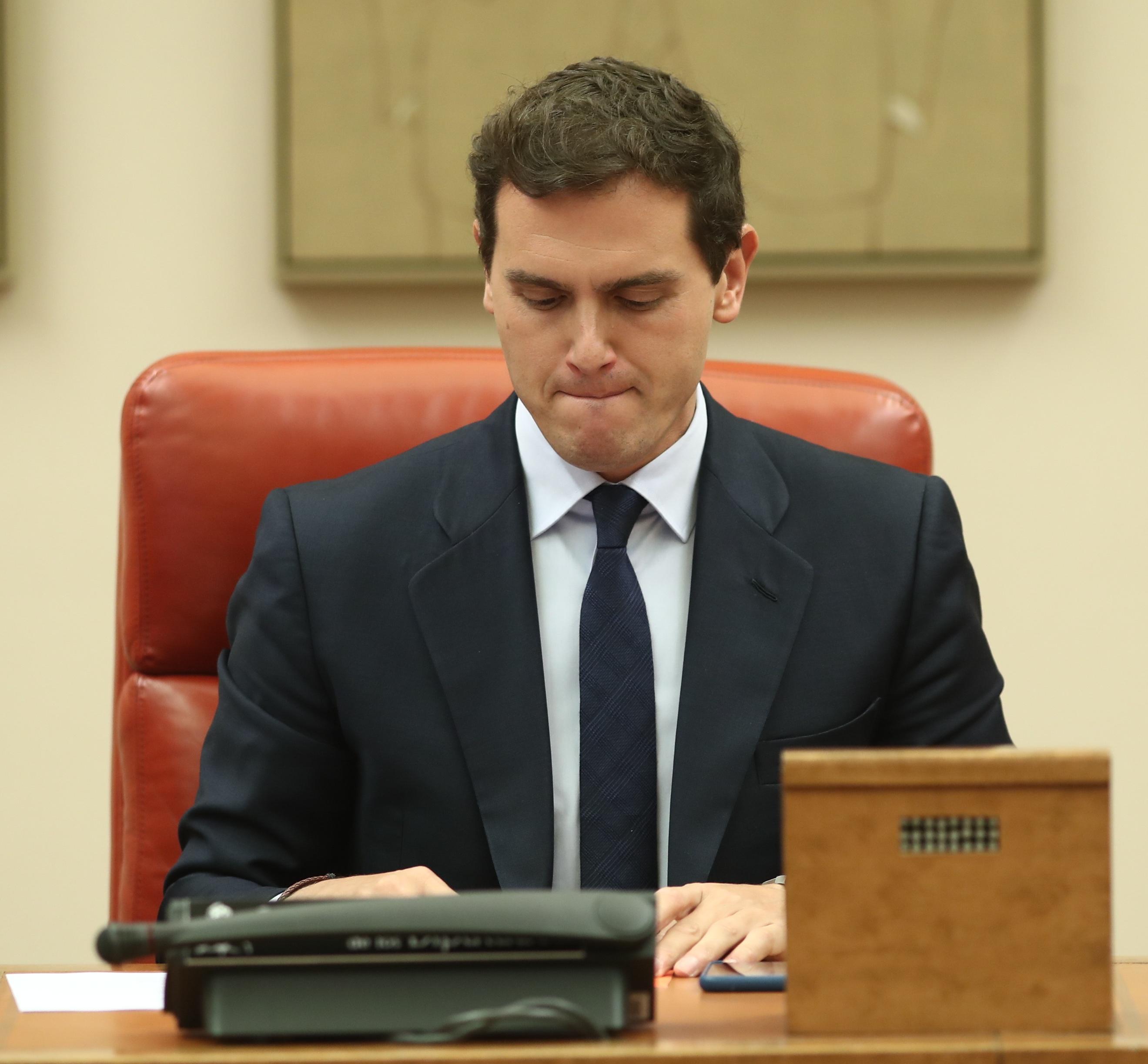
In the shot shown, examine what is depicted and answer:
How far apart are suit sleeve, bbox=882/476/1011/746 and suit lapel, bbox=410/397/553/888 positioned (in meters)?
0.35

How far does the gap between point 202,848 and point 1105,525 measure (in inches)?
52.8

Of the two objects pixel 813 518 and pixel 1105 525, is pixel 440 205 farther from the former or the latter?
→ pixel 1105 525

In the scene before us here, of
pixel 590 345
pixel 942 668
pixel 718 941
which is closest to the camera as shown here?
pixel 718 941

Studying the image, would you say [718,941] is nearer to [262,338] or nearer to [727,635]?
[727,635]

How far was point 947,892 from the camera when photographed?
73 centimetres

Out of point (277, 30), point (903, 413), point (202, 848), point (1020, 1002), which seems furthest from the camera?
point (277, 30)

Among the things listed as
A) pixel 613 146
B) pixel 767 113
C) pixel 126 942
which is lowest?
pixel 126 942

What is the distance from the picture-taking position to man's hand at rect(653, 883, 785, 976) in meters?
1.03

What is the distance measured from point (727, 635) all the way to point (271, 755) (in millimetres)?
431

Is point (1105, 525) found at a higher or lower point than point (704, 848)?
higher

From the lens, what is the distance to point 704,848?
1.31 m

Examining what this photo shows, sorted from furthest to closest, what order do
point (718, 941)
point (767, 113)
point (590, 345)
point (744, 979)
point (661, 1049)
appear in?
point (767, 113)
point (590, 345)
point (718, 941)
point (744, 979)
point (661, 1049)

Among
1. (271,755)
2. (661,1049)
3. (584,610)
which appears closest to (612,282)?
(584,610)

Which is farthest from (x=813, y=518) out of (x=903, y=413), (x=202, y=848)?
(x=202, y=848)
